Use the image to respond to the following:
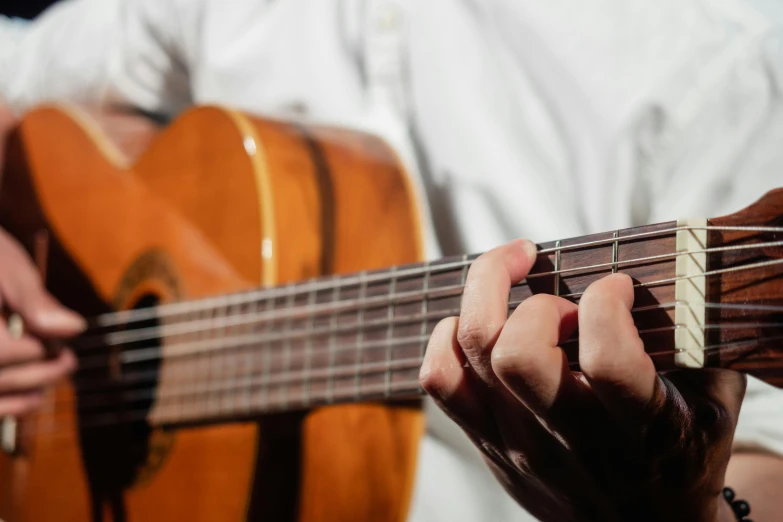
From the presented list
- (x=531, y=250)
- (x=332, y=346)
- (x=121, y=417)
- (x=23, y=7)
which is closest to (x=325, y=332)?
(x=332, y=346)

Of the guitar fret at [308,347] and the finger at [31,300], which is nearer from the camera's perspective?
the guitar fret at [308,347]

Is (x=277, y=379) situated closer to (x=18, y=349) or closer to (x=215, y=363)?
(x=215, y=363)

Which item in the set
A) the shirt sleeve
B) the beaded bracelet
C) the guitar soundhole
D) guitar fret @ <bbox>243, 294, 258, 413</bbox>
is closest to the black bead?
the beaded bracelet

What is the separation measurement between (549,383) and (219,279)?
1.34 feet

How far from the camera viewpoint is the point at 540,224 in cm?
68

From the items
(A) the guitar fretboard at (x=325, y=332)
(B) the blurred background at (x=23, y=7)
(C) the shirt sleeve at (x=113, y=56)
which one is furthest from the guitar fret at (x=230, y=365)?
(B) the blurred background at (x=23, y=7)

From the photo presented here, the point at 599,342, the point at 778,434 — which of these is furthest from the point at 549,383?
the point at 778,434

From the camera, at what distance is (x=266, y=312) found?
60 cm

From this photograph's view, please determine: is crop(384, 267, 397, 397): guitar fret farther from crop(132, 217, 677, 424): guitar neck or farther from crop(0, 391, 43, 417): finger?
crop(0, 391, 43, 417): finger

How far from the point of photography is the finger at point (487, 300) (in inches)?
13.9

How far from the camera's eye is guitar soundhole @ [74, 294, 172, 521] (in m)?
0.72

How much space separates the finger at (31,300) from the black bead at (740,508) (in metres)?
0.69

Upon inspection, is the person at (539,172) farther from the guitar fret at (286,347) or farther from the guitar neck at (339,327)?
the guitar fret at (286,347)

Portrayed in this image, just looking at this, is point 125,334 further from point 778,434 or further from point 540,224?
point 778,434
